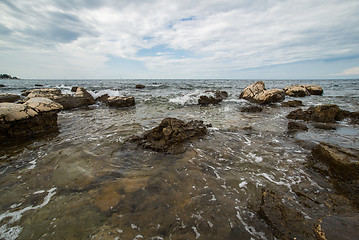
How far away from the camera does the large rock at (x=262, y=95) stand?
1149cm

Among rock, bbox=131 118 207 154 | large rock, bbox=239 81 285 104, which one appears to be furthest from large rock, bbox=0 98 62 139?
large rock, bbox=239 81 285 104

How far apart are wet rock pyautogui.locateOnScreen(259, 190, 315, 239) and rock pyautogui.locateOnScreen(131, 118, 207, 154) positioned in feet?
6.66

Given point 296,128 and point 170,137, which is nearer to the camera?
point 170,137

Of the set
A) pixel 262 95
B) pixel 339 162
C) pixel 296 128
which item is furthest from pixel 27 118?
pixel 262 95

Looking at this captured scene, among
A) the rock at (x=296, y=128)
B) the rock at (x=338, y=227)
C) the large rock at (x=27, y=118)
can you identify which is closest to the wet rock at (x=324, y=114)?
the rock at (x=296, y=128)

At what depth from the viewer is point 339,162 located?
8.53 ft

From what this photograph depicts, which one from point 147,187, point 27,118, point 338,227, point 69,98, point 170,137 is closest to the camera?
point 338,227

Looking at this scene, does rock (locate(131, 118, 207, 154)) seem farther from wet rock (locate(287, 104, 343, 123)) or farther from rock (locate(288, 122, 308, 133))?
wet rock (locate(287, 104, 343, 123))

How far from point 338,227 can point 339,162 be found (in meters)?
1.60

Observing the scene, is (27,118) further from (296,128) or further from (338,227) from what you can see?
(296,128)

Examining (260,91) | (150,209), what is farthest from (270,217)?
(260,91)

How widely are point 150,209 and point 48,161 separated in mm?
2685

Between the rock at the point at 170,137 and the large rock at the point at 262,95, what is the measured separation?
30.8ft

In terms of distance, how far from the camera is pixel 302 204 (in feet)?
6.73
